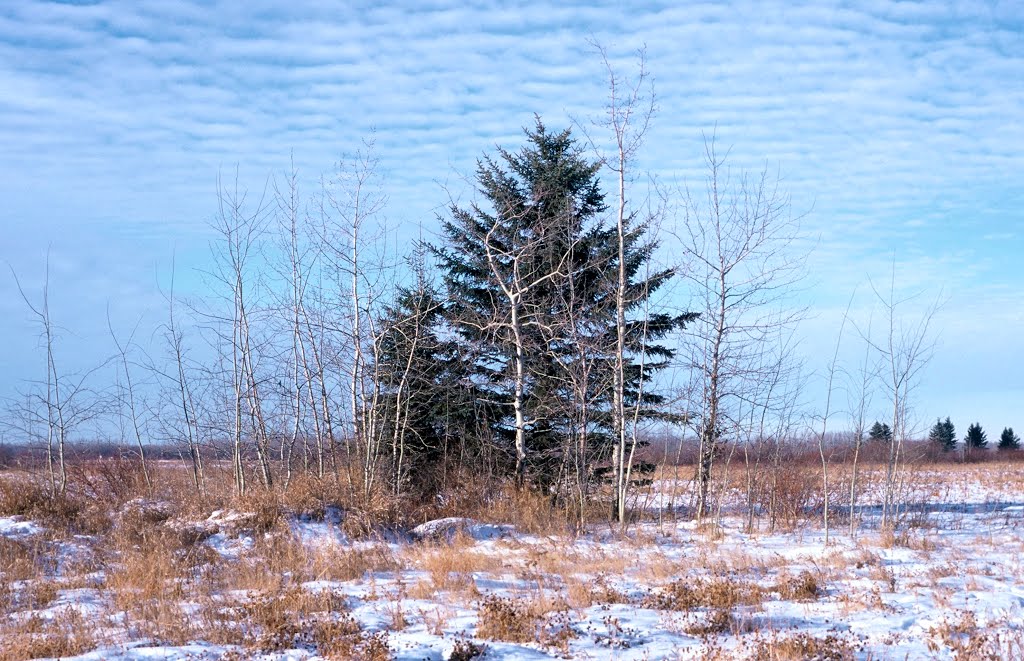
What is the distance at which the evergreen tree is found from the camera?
54.0ft

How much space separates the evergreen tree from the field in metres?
2.85

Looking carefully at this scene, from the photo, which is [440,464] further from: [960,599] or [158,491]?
[960,599]

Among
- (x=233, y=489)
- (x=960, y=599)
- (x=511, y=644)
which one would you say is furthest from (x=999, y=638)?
(x=233, y=489)

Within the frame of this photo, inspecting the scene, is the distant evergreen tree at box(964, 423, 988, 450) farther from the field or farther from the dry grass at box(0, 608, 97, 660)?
the dry grass at box(0, 608, 97, 660)

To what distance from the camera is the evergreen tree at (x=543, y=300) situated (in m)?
16.5

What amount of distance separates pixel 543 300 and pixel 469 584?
9056mm

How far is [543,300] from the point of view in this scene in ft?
55.9

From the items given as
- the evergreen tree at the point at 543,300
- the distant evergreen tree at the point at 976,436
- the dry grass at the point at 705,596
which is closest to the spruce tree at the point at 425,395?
the evergreen tree at the point at 543,300

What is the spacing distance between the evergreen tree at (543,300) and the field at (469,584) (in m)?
2.85

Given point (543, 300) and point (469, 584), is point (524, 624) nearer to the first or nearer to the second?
point (469, 584)

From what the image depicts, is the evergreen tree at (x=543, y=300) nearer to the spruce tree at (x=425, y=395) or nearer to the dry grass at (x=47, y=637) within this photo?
the spruce tree at (x=425, y=395)

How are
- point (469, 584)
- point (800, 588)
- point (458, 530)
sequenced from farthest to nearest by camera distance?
point (458, 530)
point (469, 584)
point (800, 588)

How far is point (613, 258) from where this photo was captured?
1789 centimetres

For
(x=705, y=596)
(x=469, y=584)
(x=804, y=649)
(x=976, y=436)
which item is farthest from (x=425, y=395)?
(x=976, y=436)
